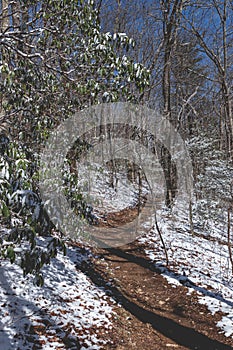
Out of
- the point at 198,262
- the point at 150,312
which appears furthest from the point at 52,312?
the point at 198,262

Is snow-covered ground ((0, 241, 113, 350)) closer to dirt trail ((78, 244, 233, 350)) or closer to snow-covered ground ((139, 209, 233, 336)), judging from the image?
dirt trail ((78, 244, 233, 350))

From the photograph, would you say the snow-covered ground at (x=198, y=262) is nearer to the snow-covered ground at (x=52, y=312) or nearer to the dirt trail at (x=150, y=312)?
the dirt trail at (x=150, y=312)

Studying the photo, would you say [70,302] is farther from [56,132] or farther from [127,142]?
[127,142]

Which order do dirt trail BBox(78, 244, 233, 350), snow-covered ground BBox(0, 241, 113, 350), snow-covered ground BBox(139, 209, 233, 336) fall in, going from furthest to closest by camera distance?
1. snow-covered ground BBox(139, 209, 233, 336)
2. dirt trail BBox(78, 244, 233, 350)
3. snow-covered ground BBox(0, 241, 113, 350)

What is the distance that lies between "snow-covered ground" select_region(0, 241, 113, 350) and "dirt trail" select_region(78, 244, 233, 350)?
33cm

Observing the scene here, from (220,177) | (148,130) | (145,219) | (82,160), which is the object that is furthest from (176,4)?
(82,160)

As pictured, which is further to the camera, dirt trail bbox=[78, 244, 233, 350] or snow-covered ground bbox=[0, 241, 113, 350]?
dirt trail bbox=[78, 244, 233, 350]

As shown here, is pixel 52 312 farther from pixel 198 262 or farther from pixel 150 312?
pixel 198 262

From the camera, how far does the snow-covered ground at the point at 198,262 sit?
654 cm

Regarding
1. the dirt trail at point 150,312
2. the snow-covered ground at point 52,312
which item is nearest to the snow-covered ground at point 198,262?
the dirt trail at point 150,312

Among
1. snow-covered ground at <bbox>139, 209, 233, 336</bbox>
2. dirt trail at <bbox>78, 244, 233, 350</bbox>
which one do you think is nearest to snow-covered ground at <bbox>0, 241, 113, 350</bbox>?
dirt trail at <bbox>78, 244, 233, 350</bbox>

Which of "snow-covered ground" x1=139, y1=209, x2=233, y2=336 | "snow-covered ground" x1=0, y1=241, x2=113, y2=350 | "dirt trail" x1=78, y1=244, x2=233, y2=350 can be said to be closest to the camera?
"snow-covered ground" x1=0, y1=241, x2=113, y2=350

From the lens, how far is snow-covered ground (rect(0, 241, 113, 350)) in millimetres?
4312

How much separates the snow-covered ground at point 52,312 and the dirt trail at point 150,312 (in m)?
0.33
